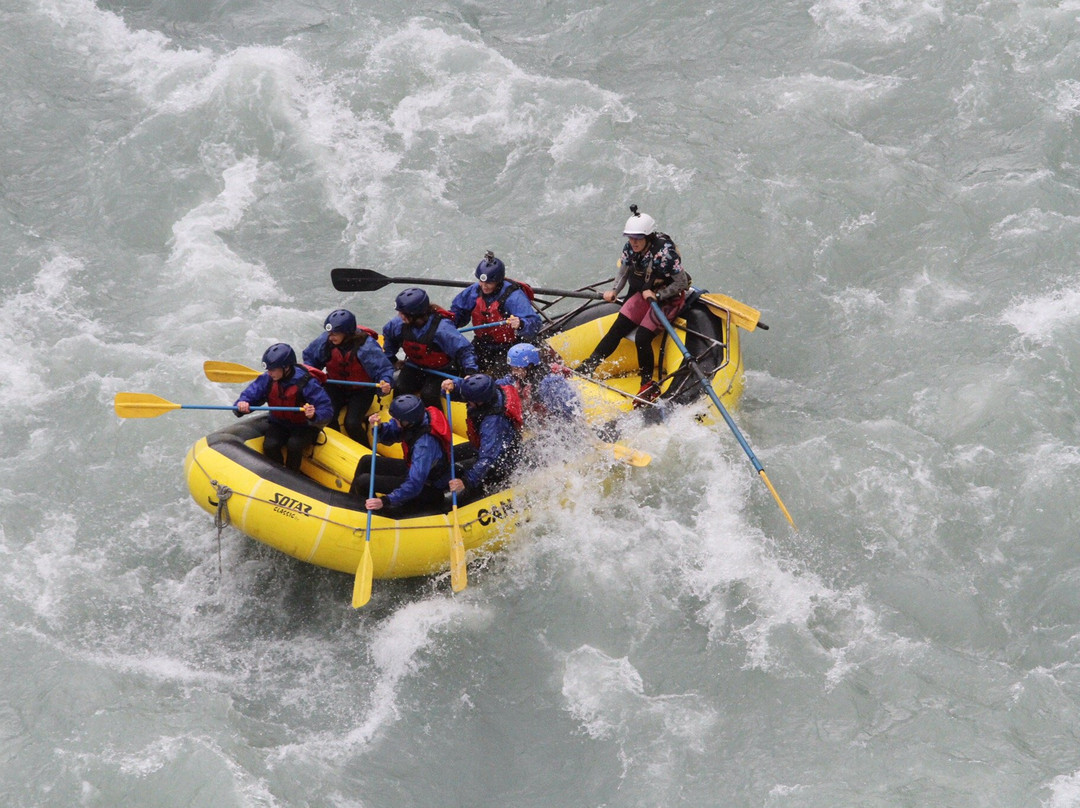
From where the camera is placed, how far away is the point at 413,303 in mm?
8977

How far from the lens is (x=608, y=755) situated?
7840 millimetres

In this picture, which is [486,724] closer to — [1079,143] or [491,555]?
[491,555]

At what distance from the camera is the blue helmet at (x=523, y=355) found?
8.78m

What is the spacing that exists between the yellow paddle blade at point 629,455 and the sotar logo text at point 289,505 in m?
2.23

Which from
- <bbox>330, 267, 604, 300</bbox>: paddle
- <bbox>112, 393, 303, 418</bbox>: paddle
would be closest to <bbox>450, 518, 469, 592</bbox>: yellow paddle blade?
<bbox>112, 393, 303, 418</bbox>: paddle

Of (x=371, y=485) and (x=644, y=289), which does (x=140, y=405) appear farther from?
(x=644, y=289)

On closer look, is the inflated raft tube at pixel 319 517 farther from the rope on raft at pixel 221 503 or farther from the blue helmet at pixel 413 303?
the blue helmet at pixel 413 303

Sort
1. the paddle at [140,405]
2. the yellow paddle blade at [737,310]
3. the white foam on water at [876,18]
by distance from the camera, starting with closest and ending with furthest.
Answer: the paddle at [140,405] → the yellow paddle blade at [737,310] → the white foam on water at [876,18]

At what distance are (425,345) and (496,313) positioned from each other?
0.71m

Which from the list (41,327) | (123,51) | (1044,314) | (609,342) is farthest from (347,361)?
(123,51)

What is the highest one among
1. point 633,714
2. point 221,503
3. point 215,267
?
point 221,503

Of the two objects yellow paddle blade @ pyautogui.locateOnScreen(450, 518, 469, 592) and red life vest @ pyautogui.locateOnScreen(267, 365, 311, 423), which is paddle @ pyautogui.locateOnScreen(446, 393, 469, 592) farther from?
red life vest @ pyautogui.locateOnScreen(267, 365, 311, 423)

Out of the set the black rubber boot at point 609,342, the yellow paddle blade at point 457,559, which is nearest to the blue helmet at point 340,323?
the yellow paddle blade at point 457,559

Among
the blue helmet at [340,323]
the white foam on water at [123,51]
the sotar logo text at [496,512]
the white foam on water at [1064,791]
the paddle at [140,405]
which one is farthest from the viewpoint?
the white foam on water at [123,51]
